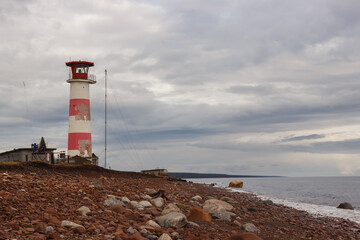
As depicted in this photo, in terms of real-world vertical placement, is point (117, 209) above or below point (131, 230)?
above

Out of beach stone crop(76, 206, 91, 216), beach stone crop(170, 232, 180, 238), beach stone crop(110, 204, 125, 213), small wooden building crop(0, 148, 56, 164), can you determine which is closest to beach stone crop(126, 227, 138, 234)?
beach stone crop(170, 232, 180, 238)

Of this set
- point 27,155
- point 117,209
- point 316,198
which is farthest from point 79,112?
point 117,209

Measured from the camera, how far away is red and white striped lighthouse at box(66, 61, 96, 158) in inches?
1572

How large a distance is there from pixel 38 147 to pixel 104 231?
113 ft

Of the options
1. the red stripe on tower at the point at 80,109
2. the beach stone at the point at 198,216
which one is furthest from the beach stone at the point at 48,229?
the red stripe on tower at the point at 80,109

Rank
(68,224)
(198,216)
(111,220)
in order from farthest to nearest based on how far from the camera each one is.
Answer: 1. (198,216)
2. (111,220)
3. (68,224)

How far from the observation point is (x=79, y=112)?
40.6 meters

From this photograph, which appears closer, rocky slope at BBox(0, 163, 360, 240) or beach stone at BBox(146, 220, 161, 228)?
rocky slope at BBox(0, 163, 360, 240)

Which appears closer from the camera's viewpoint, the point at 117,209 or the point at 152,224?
the point at 152,224

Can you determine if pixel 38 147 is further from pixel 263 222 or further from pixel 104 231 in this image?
pixel 104 231

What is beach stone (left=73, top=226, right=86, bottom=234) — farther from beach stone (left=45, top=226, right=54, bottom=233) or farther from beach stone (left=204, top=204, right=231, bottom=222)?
beach stone (left=204, top=204, right=231, bottom=222)

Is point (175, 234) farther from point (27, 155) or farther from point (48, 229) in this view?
point (27, 155)

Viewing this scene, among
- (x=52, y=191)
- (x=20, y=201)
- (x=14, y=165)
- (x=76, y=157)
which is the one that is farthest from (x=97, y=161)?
(x=20, y=201)

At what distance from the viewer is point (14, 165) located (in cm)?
2436
